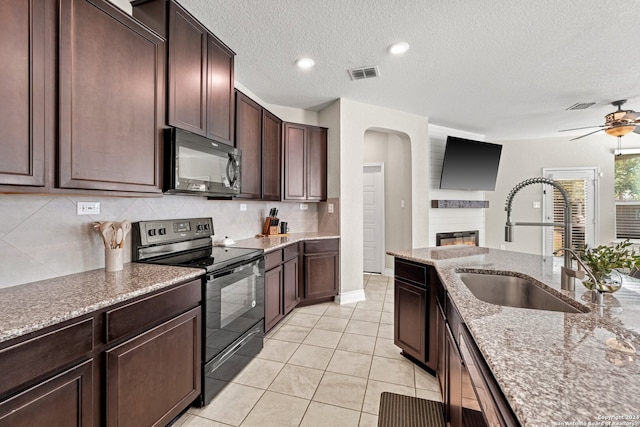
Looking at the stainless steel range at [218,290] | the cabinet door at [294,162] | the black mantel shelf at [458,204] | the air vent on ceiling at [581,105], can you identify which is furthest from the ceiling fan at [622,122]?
the stainless steel range at [218,290]

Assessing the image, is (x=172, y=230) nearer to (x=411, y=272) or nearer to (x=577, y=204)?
(x=411, y=272)

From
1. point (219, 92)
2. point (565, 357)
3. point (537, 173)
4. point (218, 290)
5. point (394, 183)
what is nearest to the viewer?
point (565, 357)

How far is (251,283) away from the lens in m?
2.36

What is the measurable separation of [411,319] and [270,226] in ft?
6.82

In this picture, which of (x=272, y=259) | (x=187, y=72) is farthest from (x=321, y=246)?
(x=187, y=72)

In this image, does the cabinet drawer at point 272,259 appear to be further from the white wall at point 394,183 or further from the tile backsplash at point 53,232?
the white wall at point 394,183

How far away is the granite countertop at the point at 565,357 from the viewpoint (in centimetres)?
54

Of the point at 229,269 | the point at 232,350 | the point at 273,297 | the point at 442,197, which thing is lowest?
the point at 232,350

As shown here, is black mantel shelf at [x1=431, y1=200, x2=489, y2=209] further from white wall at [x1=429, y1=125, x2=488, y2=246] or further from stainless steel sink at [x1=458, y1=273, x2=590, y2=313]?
stainless steel sink at [x1=458, y1=273, x2=590, y2=313]

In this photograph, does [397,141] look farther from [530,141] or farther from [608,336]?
[608,336]

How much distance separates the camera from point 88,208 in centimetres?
175

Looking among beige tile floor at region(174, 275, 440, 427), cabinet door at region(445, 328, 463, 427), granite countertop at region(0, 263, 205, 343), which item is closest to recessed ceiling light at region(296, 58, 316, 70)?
granite countertop at region(0, 263, 205, 343)

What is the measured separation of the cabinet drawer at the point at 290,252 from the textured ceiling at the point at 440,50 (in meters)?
1.92

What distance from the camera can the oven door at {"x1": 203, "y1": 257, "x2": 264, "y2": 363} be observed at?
6.08 ft
